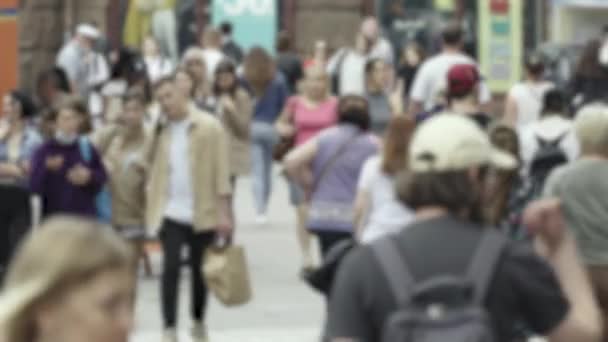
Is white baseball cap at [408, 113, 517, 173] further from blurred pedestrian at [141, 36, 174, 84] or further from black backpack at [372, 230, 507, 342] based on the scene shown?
blurred pedestrian at [141, 36, 174, 84]

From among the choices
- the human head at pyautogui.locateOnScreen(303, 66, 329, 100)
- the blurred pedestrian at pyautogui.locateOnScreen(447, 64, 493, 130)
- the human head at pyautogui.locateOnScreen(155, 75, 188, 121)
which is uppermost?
the blurred pedestrian at pyautogui.locateOnScreen(447, 64, 493, 130)

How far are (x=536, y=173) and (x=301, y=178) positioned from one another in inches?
57.1

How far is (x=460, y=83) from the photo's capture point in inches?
402

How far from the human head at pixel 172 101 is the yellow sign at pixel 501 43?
15310 mm

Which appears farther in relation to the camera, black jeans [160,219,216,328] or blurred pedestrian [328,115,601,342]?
black jeans [160,219,216,328]

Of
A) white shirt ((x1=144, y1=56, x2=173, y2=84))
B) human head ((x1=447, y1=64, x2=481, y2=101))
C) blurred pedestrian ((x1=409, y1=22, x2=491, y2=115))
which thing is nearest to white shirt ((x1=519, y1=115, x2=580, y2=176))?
blurred pedestrian ((x1=409, y1=22, x2=491, y2=115))

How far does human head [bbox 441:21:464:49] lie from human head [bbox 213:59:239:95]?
327cm

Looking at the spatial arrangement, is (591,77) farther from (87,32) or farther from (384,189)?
(384,189)

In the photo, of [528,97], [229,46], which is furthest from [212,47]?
[528,97]

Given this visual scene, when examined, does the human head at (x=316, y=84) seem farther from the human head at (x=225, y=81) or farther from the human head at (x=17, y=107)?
the human head at (x=17, y=107)

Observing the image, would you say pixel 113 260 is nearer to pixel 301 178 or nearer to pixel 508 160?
pixel 508 160

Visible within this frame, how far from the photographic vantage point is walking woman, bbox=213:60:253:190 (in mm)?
16812

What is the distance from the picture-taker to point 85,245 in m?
3.36

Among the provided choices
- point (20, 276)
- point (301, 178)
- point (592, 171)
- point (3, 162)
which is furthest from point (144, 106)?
point (20, 276)
